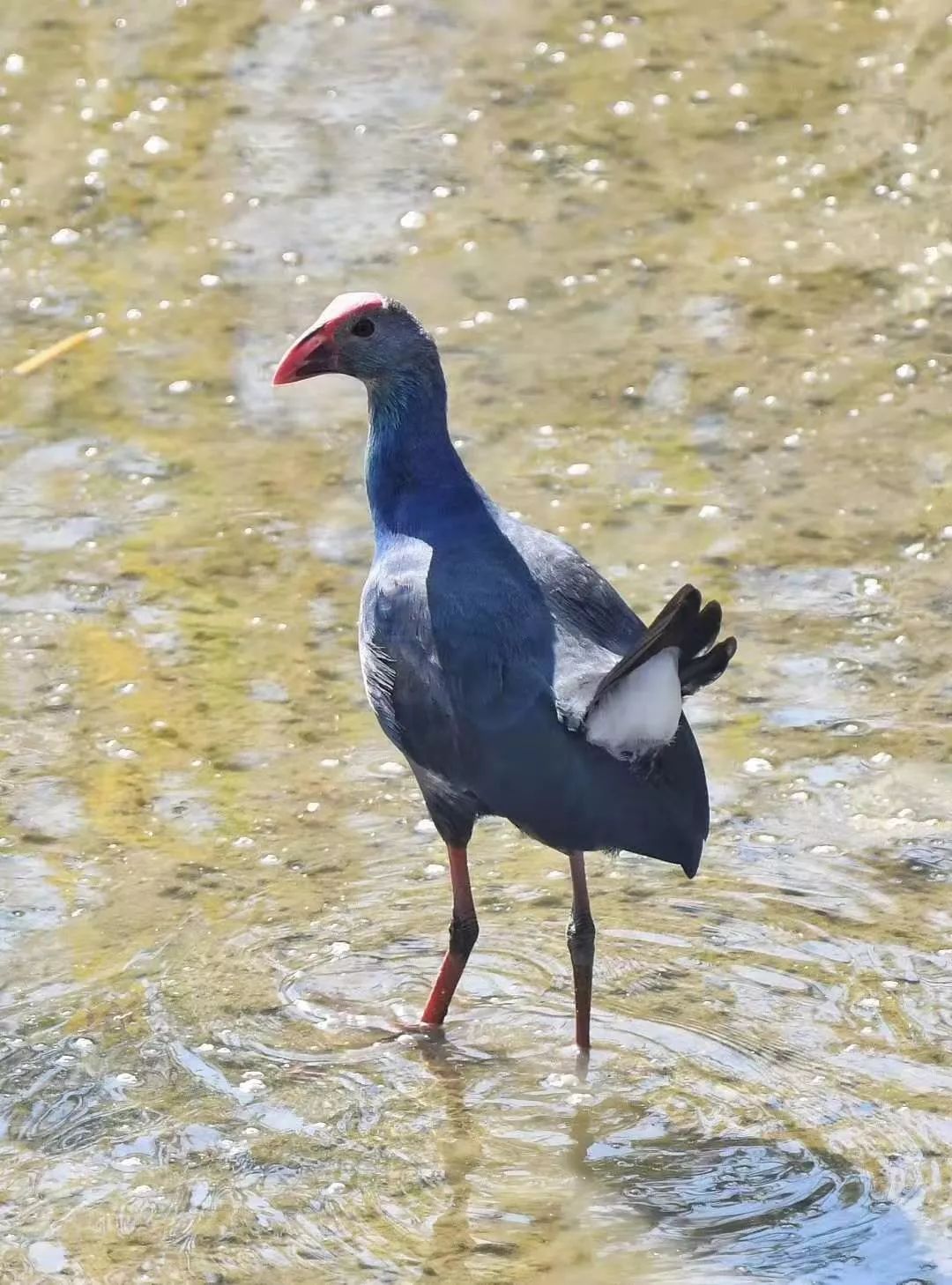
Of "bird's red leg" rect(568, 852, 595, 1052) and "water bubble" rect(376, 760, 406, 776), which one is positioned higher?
"bird's red leg" rect(568, 852, 595, 1052)

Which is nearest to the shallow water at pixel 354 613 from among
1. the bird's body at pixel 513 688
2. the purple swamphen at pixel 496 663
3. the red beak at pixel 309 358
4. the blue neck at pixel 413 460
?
the purple swamphen at pixel 496 663

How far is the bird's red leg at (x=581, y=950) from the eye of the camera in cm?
401

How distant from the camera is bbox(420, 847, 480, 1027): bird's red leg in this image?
4.14 metres

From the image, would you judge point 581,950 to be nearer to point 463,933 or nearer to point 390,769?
point 463,933

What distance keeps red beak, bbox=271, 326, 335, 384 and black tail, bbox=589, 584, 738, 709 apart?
3.59 feet

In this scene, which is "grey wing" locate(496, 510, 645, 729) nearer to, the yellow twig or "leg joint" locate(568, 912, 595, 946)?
"leg joint" locate(568, 912, 595, 946)

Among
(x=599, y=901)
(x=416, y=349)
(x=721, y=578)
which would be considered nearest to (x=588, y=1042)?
(x=599, y=901)

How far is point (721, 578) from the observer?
5555 millimetres

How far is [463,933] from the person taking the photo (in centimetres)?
415

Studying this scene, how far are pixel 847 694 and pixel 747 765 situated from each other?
0.38m

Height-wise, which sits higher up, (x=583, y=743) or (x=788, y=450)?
(x=583, y=743)

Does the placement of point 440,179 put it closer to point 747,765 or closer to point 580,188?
point 580,188

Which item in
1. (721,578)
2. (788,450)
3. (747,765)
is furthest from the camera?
(788,450)

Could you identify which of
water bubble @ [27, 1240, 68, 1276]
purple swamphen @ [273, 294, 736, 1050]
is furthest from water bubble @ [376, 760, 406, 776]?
water bubble @ [27, 1240, 68, 1276]
